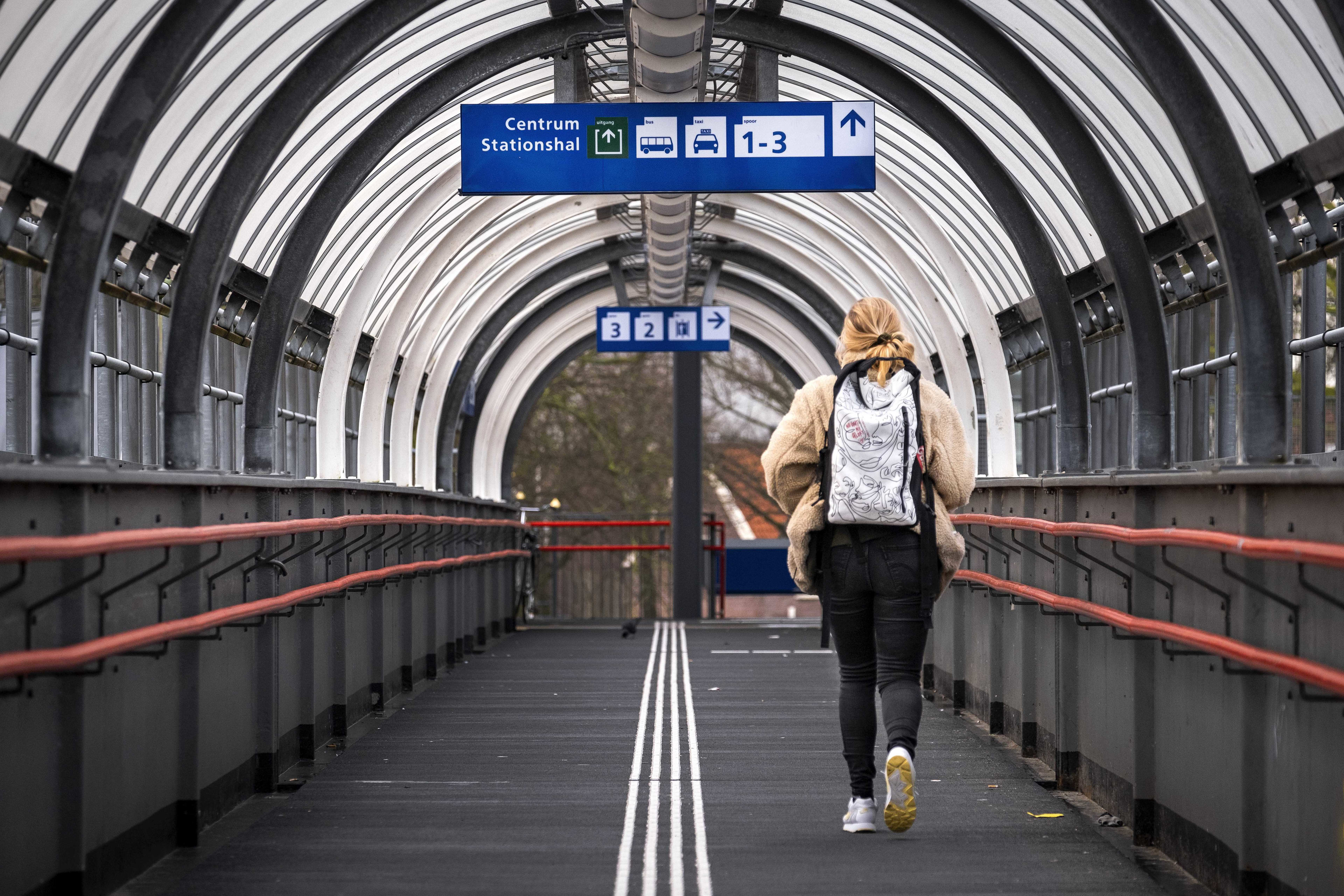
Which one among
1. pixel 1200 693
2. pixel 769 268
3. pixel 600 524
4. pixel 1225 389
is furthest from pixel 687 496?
pixel 1200 693

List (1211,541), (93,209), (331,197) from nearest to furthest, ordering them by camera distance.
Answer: (1211,541) → (93,209) → (331,197)

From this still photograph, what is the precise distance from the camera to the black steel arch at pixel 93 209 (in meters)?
7.03

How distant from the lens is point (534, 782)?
8.54 meters

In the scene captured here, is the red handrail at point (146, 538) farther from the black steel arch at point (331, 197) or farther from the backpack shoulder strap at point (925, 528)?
the backpack shoulder strap at point (925, 528)

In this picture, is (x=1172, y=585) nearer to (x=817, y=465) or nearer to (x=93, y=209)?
(x=817, y=465)

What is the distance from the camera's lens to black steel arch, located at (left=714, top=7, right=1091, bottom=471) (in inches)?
442

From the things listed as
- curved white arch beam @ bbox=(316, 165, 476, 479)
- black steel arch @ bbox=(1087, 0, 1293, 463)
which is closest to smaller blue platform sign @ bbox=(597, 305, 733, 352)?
curved white arch beam @ bbox=(316, 165, 476, 479)

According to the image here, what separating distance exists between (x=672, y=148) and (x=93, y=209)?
4932 mm

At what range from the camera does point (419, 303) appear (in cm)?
1495

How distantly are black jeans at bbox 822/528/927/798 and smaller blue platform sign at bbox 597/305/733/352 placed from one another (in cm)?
1512

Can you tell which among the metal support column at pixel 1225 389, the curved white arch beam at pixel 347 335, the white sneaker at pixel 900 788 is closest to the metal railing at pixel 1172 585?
the white sneaker at pixel 900 788

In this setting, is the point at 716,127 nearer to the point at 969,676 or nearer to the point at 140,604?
the point at 969,676

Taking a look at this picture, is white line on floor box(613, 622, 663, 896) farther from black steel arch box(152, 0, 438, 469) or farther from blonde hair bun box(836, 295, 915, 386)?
black steel arch box(152, 0, 438, 469)

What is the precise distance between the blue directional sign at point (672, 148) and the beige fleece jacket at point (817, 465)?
15.3 ft
